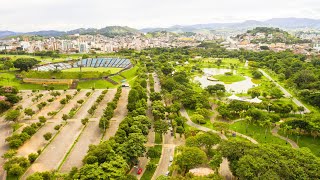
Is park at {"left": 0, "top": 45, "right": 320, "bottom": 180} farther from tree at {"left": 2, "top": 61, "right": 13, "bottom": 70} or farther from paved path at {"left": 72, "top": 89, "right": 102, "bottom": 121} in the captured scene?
tree at {"left": 2, "top": 61, "right": 13, "bottom": 70}

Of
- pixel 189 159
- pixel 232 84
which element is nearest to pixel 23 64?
pixel 232 84

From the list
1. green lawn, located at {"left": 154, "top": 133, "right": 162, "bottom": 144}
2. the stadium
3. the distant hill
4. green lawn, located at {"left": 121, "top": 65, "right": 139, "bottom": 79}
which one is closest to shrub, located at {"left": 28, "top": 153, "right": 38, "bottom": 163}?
green lawn, located at {"left": 154, "top": 133, "right": 162, "bottom": 144}

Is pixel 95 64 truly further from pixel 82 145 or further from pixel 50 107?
pixel 82 145

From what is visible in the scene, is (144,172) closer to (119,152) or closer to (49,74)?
(119,152)

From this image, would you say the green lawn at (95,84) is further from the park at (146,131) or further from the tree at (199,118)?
the tree at (199,118)

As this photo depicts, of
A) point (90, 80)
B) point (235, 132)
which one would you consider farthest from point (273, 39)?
point (235, 132)

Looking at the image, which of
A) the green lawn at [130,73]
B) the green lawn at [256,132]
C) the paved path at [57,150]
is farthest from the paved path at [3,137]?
the green lawn at [130,73]
